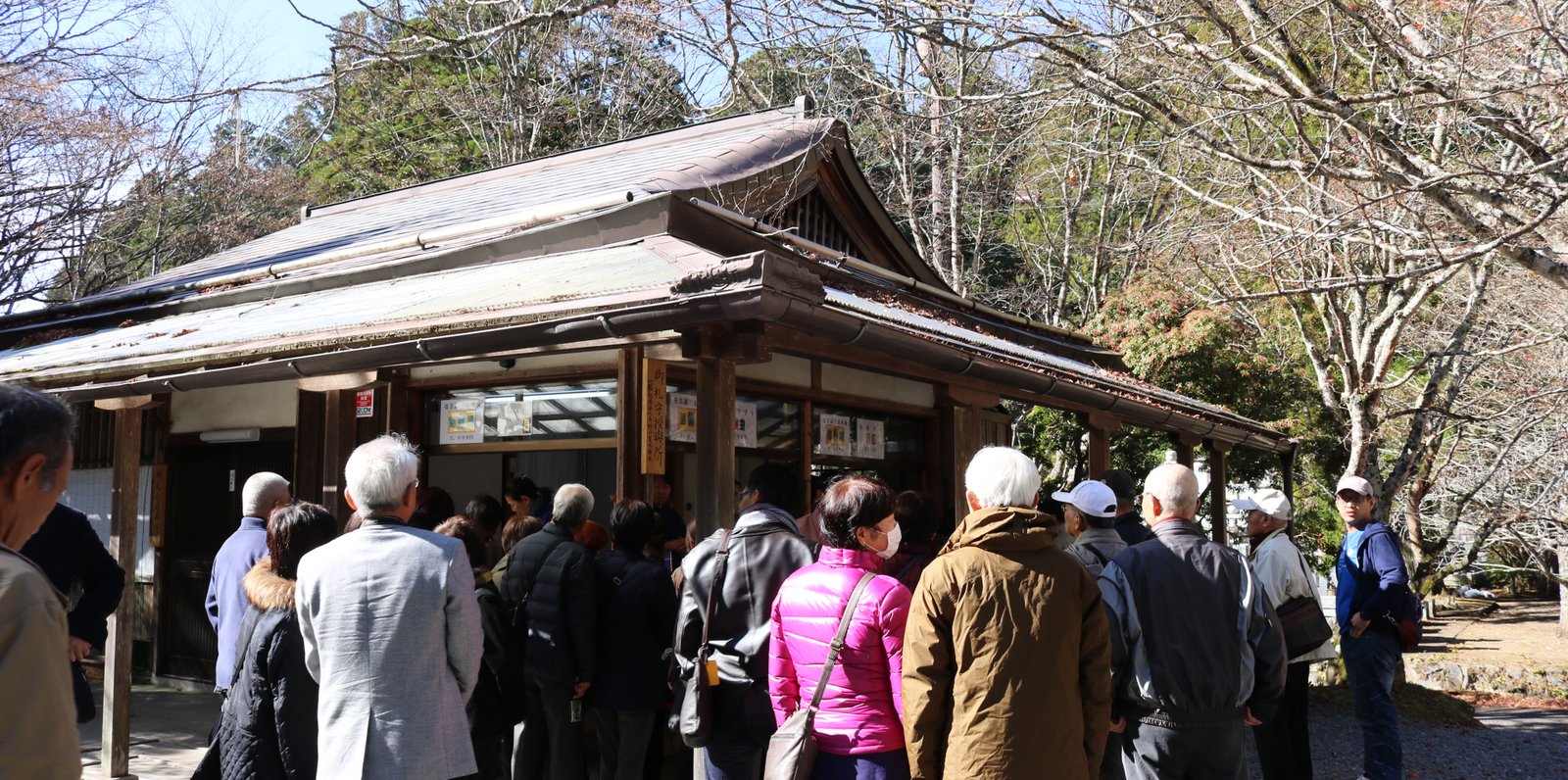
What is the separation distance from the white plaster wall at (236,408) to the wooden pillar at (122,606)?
1680 millimetres

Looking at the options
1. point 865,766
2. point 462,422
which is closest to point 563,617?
point 865,766

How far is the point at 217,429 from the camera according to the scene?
34.0 ft

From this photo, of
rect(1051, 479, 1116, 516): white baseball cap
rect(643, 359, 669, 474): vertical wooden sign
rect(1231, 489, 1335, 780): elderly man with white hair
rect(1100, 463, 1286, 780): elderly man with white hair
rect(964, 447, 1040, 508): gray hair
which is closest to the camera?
rect(964, 447, 1040, 508): gray hair

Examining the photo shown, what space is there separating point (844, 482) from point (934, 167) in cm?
1821

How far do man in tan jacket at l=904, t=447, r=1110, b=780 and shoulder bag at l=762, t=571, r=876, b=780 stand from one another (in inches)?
9.4

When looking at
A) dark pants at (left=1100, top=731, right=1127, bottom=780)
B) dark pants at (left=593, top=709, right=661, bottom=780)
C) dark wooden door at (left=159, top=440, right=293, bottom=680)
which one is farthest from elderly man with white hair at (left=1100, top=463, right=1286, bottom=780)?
dark wooden door at (left=159, top=440, right=293, bottom=680)

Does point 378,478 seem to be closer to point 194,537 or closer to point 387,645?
point 387,645

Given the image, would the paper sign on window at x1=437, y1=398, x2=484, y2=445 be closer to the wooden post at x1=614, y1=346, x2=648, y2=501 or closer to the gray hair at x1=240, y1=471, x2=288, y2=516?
the wooden post at x1=614, y1=346, x2=648, y2=501

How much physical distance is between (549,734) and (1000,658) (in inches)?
120

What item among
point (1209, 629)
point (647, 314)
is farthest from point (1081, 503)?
point (647, 314)

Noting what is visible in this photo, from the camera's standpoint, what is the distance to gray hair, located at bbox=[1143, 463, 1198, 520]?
4.52 meters

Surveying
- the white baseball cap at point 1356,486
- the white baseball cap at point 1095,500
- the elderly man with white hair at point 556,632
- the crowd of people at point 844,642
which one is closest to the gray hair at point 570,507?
the elderly man with white hair at point 556,632

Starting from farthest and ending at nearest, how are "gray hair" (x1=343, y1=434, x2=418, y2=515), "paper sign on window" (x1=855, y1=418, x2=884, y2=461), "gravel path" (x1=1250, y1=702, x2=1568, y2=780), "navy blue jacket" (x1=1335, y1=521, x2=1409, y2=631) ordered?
"paper sign on window" (x1=855, y1=418, x2=884, y2=461), "gravel path" (x1=1250, y1=702, x2=1568, y2=780), "navy blue jacket" (x1=1335, y1=521, x2=1409, y2=631), "gray hair" (x1=343, y1=434, x2=418, y2=515)

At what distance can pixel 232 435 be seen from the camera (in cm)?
1023
